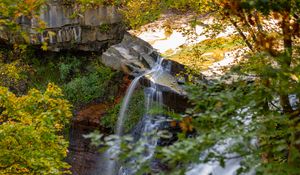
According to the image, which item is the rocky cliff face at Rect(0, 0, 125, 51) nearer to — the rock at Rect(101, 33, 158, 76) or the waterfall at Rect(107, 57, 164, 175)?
the rock at Rect(101, 33, 158, 76)

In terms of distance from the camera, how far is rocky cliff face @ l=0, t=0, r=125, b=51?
525 inches

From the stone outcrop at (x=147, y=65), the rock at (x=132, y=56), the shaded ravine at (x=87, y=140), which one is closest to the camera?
the stone outcrop at (x=147, y=65)

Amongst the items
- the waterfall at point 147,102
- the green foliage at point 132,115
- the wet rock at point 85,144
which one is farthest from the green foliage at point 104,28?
the waterfall at point 147,102

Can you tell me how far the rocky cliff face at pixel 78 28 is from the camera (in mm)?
13328

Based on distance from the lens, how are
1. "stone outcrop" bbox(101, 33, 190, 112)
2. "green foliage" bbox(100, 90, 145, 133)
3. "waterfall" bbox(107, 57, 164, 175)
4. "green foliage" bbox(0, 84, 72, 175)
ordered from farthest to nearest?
"green foliage" bbox(100, 90, 145, 133) → "waterfall" bbox(107, 57, 164, 175) → "stone outcrop" bbox(101, 33, 190, 112) → "green foliage" bbox(0, 84, 72, 175)

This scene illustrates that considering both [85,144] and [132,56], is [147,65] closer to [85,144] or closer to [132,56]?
[132,56]

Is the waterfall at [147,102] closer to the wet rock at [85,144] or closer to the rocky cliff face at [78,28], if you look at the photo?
the wet rock at [85,144]

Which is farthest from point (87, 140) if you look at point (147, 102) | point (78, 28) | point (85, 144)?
point (78, 28)

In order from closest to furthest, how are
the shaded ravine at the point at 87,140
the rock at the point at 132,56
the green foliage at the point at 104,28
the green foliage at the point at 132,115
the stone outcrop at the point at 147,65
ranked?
1. the stone outcrop at the point at 147,65
2. the rock at the point at 132,56
3. the green foliage at the point at 132,115
4. the shaded ravine at the point at 87,140
5. the green foliage at the point at 104,28

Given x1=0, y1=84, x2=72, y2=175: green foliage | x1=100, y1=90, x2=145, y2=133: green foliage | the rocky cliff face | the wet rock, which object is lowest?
the wet rock

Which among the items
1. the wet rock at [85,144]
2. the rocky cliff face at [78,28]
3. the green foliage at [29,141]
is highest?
the rocky cliff face at [78,28]

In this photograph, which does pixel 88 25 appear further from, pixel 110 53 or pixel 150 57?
pixel 150 57

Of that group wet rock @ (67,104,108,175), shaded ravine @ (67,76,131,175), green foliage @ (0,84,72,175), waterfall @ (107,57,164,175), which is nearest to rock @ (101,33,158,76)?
waterfall @ (107,57,164,175)

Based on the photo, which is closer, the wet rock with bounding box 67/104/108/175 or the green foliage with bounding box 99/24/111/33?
the wet rock with bounding box 67/104/108/175
